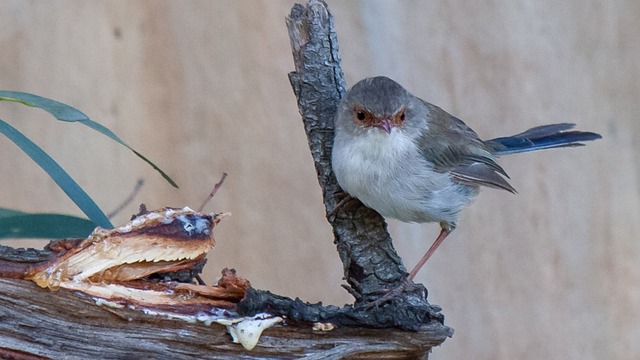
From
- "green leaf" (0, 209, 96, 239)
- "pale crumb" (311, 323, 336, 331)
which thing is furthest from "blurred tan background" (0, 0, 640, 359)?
"pale crumb" (311, 323, 336, 331)

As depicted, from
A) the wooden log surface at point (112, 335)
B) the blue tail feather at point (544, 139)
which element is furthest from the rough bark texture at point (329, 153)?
the blue tail feather at point (544, 139)

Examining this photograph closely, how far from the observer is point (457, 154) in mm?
3123

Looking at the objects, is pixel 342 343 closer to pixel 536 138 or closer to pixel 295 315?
pixel 295 315

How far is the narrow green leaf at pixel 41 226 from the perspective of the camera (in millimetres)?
2275

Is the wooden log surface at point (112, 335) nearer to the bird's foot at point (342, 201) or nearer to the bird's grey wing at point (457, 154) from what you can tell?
the bird's foot at point (342, 201)

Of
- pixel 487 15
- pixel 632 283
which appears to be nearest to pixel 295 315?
pixel 487 15

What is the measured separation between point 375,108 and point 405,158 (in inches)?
7.4

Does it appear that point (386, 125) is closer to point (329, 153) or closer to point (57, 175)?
point (329, 153)

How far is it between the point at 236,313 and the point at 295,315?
A: 132mm

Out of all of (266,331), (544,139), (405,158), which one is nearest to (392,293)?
(266,331)

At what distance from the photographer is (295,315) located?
203 centimetres

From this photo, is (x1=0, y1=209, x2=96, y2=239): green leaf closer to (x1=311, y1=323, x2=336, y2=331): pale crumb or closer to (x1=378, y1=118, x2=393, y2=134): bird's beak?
(x1=311, y1=323, x2=336, y2=331): pale crumb

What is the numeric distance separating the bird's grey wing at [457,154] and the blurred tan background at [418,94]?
1197 millimetres

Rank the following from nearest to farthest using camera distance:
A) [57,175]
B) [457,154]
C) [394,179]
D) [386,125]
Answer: [57,175], [394,179], [386,125], [457,154]
